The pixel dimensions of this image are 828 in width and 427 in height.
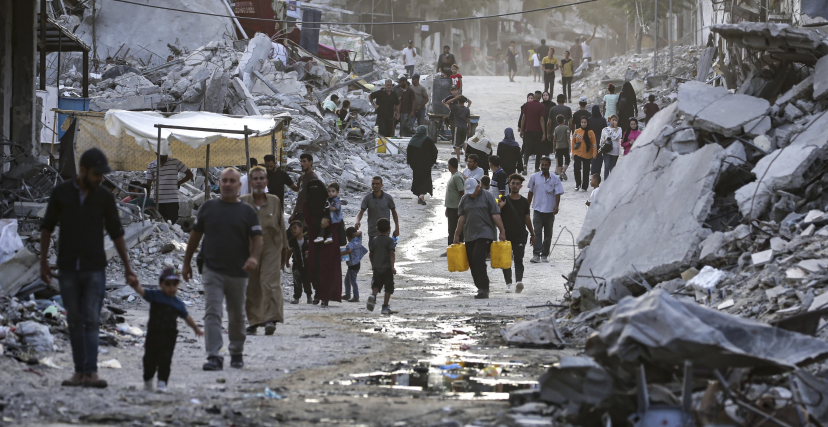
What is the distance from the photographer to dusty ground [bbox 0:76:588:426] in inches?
204

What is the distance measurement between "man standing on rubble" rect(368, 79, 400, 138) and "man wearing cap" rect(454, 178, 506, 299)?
44.3 ft

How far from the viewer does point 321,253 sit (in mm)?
11500

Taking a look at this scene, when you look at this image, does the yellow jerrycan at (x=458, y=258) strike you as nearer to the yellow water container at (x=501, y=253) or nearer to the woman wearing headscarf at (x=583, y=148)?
the yellow water container at (x=501, y=253)

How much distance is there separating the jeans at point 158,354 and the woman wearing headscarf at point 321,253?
213 inches

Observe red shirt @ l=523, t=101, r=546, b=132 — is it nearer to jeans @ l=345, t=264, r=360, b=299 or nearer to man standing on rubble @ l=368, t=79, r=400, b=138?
man standing on rubble @ l=368, t=79, r=400, b=138

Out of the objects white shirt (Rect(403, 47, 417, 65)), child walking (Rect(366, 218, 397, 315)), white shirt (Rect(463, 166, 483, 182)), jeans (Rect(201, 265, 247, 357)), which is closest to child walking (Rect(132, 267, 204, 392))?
jeans (Rect(201, 265, 247, 357))

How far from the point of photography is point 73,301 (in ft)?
19.6

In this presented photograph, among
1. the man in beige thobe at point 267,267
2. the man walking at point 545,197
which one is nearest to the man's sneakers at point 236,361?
the man in beige thobe at point 267,267

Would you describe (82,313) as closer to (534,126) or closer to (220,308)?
(220,308)

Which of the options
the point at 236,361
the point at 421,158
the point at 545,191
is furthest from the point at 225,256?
the point at 421,158

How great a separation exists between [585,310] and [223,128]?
7.50 meters

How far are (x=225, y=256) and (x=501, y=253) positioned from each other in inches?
223

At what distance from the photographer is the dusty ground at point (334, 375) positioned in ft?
17.0

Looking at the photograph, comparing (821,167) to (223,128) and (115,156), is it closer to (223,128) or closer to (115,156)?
(223,128)
